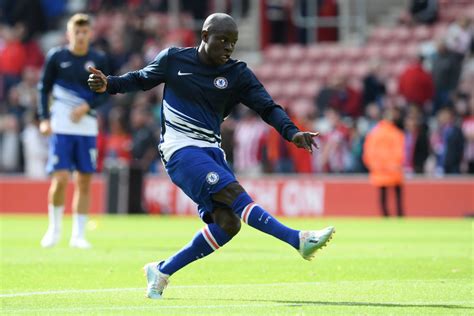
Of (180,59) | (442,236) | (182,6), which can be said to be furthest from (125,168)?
(180,59)

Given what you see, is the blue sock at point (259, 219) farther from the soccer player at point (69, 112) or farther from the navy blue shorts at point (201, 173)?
the soccer player at point (69, 112)

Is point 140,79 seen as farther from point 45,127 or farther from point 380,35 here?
point 380,35

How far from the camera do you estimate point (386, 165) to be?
78.1 feet

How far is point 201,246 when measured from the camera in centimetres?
941

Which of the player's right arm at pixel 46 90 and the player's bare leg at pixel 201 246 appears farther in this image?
the player's right arm at pixel 46 90

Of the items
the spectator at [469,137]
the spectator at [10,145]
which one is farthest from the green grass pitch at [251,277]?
the spectator at [10,145]

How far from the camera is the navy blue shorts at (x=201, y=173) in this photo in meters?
9.26

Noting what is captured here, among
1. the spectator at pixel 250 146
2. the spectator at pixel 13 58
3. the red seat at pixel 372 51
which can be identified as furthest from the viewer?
the spectator at pixel 13 58

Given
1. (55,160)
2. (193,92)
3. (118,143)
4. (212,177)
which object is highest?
(193,92)

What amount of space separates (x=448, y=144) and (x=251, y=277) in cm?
1361

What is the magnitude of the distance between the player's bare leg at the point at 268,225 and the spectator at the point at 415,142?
15985 millimetres

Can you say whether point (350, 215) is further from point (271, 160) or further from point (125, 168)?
point (125, 168)

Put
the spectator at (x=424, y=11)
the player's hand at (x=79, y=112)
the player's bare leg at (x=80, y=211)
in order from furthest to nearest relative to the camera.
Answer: the spectator at (x=424, y=11) < the player's bare leg at (x=80, y=211) < the player's hand at (x=79, y=112)

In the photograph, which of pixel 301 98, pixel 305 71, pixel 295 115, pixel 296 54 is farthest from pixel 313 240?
pixel 296 54
